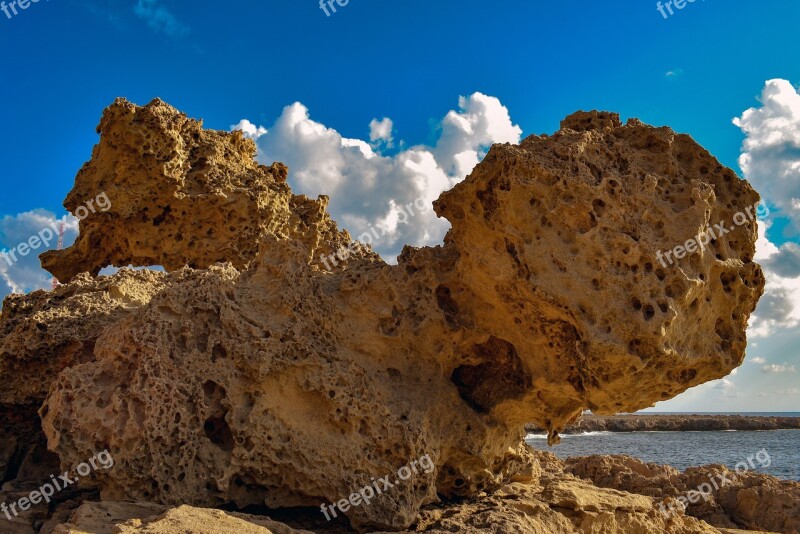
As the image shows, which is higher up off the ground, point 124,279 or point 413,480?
point 124,279

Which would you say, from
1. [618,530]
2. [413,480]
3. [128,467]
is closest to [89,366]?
[128,467]

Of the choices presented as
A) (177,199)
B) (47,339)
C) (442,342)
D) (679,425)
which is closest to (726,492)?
(442,342)

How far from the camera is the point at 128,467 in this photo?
5.18 m

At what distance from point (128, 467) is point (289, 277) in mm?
2405

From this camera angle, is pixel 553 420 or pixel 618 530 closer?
pixel 618 530

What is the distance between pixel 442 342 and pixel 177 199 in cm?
517

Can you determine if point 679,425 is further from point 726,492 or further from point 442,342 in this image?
point 442,342

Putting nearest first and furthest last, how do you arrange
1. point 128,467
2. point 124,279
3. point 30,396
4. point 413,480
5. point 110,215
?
point 128,467
point 413,480
point 30,396
point 124,279
point 110,215

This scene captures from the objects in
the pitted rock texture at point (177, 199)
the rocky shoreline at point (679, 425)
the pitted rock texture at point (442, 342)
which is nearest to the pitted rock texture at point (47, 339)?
the pitted rock texture at point (442, 342)

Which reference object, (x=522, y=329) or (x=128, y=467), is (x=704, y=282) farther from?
(x=128, y=467)

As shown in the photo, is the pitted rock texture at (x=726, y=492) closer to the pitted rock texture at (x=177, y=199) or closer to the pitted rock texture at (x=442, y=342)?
the pitted rock texture at (x=442, y=342)

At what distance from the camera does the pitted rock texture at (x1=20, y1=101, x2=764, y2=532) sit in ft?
17.9

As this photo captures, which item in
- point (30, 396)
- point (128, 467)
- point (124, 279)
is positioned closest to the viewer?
point (128, 467)

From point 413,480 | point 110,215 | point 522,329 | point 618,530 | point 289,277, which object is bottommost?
point 618,530
